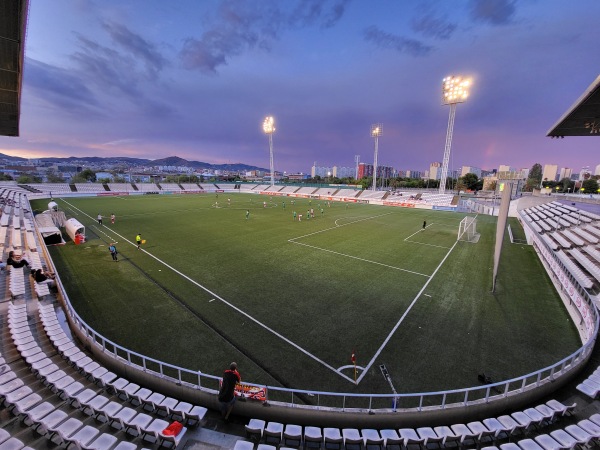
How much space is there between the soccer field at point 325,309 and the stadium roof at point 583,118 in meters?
11.2

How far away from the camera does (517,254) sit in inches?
899

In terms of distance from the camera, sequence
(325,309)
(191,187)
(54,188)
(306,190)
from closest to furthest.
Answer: (325,309) → (54,188) → (306,190) → (191,187)

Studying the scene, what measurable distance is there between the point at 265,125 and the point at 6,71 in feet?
221

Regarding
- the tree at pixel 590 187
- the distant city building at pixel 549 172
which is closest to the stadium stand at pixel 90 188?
the tree at pixel 590 187

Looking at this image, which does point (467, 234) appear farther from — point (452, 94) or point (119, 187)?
point (119, 187)

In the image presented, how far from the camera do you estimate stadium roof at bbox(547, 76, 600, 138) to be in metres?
15.9

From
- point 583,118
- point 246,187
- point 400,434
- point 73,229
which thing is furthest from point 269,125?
point 400,434

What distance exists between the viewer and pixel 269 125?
78.3 metres

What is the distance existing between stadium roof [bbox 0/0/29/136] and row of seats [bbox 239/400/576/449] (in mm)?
16971

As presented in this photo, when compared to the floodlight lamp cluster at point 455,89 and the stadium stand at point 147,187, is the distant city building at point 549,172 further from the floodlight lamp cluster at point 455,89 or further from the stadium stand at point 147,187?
the stadium stand at point 147,187

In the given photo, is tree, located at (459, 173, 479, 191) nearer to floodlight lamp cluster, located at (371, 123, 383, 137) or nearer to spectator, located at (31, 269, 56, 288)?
floodlight lamp cluster, located at (371, 123, 383, 137)

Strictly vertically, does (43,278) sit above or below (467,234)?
below

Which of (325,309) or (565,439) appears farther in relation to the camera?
(325,309)

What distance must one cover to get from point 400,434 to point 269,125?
81.0 m
